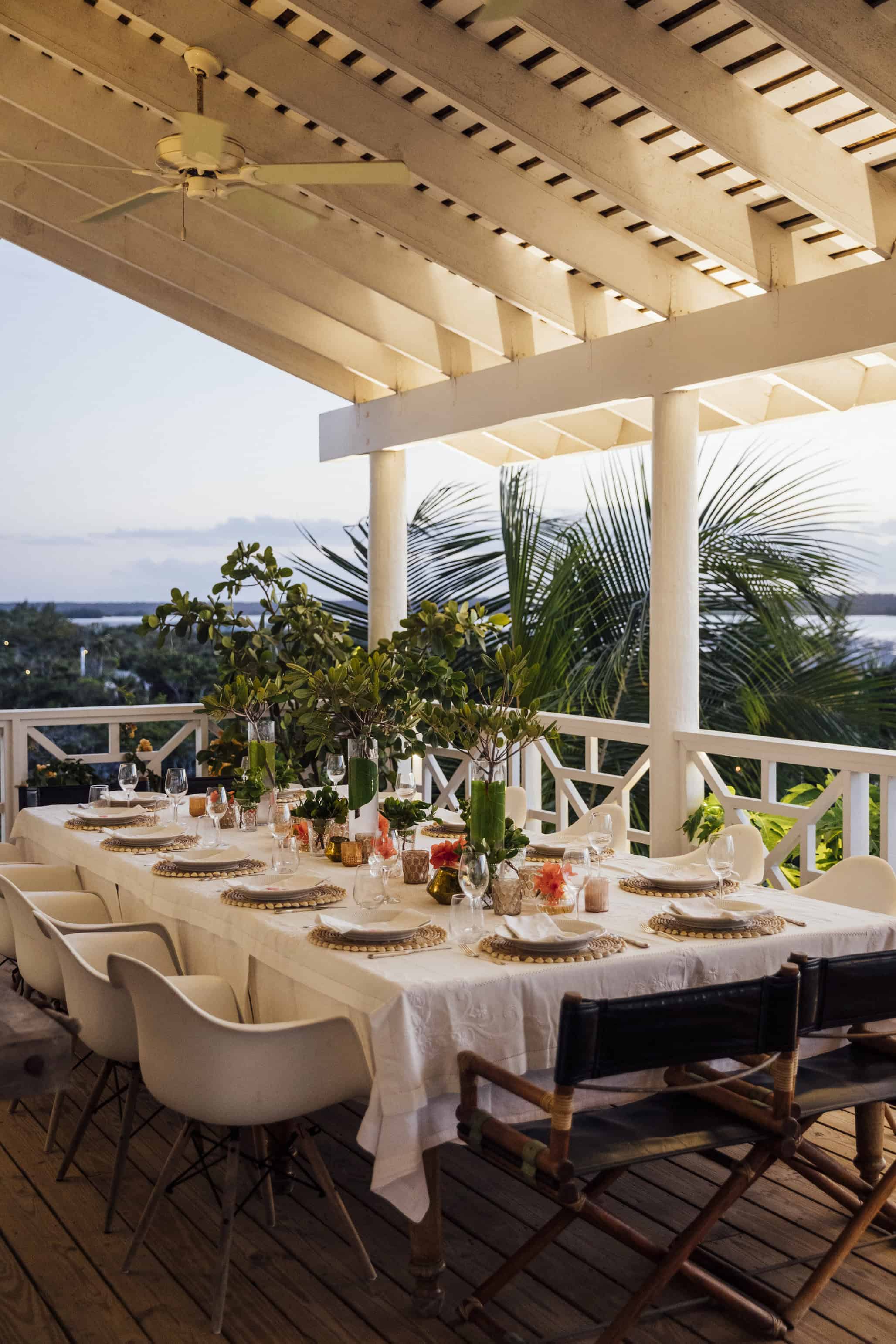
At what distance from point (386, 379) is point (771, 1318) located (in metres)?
6.26

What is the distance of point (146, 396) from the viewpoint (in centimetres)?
1498

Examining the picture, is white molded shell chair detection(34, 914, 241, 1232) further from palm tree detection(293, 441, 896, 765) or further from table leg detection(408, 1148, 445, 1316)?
palm tree detection(293, 441, 896, 765)

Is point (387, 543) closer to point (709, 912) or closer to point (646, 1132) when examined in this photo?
point (709, 912)

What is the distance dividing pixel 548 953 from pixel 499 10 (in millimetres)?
2085

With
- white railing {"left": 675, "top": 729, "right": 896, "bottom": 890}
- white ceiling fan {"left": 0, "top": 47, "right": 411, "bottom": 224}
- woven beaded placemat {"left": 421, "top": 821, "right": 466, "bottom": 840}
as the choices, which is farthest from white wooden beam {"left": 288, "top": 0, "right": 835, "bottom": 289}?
woven beaded placemat {"left": 421, "top": 821, "right": 466, "bottom": 840}

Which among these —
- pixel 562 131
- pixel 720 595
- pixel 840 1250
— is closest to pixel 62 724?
pixel 720 595

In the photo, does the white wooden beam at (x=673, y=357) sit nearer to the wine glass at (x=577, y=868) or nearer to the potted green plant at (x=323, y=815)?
the wine glass at (x=577, y=868)

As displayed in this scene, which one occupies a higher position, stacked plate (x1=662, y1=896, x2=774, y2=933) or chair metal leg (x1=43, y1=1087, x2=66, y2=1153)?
stacked plate (x1=662, y1=896, x2=774, y2=933)

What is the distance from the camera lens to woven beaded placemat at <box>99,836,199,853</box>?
429cm

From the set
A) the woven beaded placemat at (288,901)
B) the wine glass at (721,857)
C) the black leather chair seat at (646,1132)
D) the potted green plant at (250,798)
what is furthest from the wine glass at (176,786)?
the black leather chair seat at (646,1132)

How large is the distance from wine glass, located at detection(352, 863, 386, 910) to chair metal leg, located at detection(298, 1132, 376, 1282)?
560mm

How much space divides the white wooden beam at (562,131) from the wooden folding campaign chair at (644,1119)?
11.4 feet

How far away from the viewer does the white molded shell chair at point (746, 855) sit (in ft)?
13.3

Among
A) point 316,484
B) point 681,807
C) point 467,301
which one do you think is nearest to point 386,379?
point 467,301
